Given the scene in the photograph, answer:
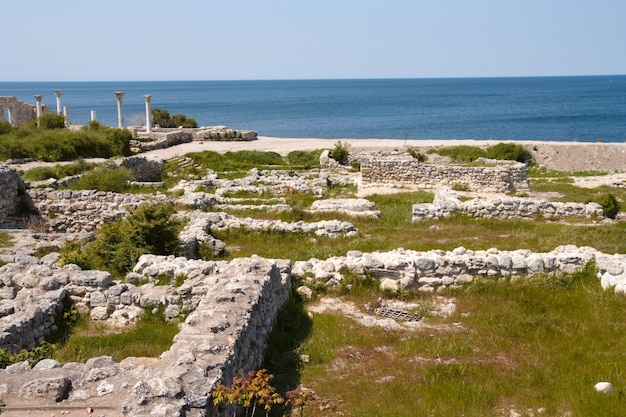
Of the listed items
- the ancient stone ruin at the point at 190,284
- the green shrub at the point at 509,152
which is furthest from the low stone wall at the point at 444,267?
the green shrub at the point at 509,152

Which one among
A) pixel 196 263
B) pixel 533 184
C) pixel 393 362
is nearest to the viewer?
pixel 393 362

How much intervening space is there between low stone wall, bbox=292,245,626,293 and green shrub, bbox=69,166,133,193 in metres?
15.1

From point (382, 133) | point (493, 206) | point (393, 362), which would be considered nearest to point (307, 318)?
point (393, 362)

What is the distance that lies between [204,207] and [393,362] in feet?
46.3

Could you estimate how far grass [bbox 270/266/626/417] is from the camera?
7.22m

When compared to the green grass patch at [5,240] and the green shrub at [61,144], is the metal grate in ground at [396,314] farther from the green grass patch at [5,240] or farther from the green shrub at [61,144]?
the green shrub at [61,144]

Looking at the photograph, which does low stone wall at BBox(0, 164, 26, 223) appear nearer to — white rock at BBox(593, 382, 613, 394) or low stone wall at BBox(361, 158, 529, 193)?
low stone wall at BBox(361, 158, 529, 193)

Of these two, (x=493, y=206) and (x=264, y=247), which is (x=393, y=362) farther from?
(x=493, y=206)

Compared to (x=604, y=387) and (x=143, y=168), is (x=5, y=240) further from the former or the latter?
(x=143, y=168)

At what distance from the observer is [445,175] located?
26.9 meters

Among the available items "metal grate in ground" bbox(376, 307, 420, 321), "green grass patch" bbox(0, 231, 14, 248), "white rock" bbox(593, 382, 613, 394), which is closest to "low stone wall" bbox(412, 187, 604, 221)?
"metal grate in ground" bbox(376, 307, 420, 321)

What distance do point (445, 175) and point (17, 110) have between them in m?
45.0

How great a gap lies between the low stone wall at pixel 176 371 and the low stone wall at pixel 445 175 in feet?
61.9

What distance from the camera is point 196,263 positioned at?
10922mm
